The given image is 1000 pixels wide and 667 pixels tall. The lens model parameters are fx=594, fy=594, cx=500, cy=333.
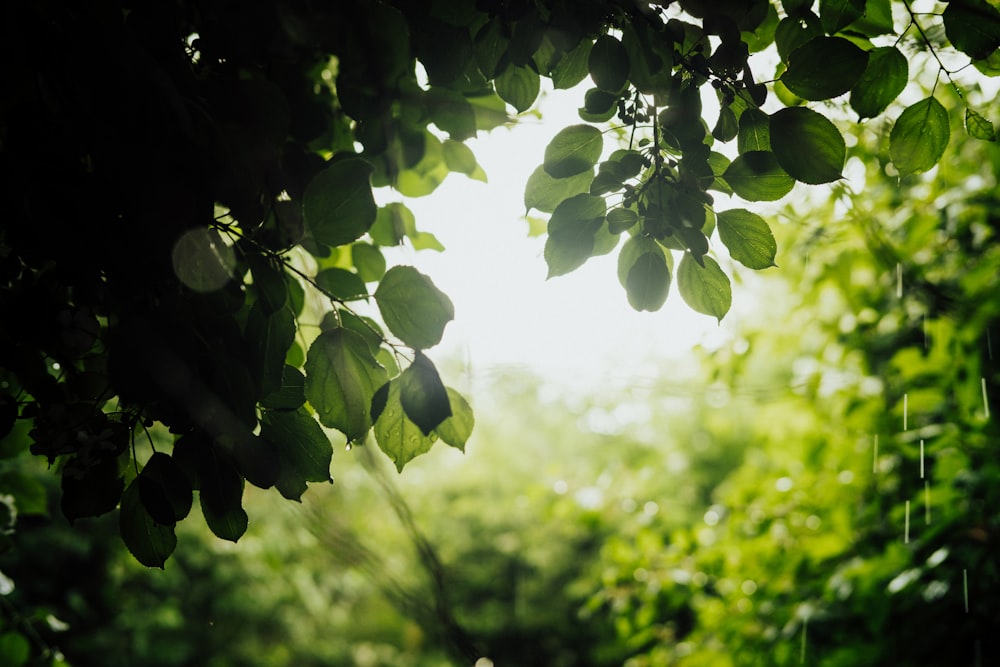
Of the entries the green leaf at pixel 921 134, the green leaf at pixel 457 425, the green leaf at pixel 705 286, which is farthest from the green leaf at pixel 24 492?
the green leaf at pixel 921 134

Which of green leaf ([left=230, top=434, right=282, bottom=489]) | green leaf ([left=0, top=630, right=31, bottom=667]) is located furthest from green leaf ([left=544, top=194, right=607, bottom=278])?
green leaf ([left=0, top=630, right=31, bottom=667])

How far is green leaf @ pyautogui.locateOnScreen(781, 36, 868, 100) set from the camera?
507 mm

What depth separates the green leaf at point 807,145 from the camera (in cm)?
52

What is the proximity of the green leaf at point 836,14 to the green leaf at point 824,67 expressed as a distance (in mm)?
40

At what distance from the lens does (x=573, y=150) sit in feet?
1.96

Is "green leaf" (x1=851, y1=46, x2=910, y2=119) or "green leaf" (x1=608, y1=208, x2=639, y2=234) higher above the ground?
"green leaf" (x1=851, y1=46, x2=910, y2=119)

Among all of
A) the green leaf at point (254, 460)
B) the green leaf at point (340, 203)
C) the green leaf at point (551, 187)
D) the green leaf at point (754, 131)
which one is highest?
the green leaf at point (754, 131)

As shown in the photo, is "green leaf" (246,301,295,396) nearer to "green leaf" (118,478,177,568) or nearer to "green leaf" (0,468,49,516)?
"green leaf" (118,478,177,568)

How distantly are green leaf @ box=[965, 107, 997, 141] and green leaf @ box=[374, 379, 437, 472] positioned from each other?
24.6 inches

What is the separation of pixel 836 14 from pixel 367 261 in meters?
0.57

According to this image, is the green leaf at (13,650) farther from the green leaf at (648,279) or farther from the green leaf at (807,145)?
the green leaf at (807,145)

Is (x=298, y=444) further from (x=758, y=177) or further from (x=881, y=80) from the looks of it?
(x=881, y=80)

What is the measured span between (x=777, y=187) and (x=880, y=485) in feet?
6.89

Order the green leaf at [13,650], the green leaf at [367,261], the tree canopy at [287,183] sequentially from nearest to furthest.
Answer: the tree canopy at [287,183] < the green leaf at [367,261] < the green leaf at [13,650]
